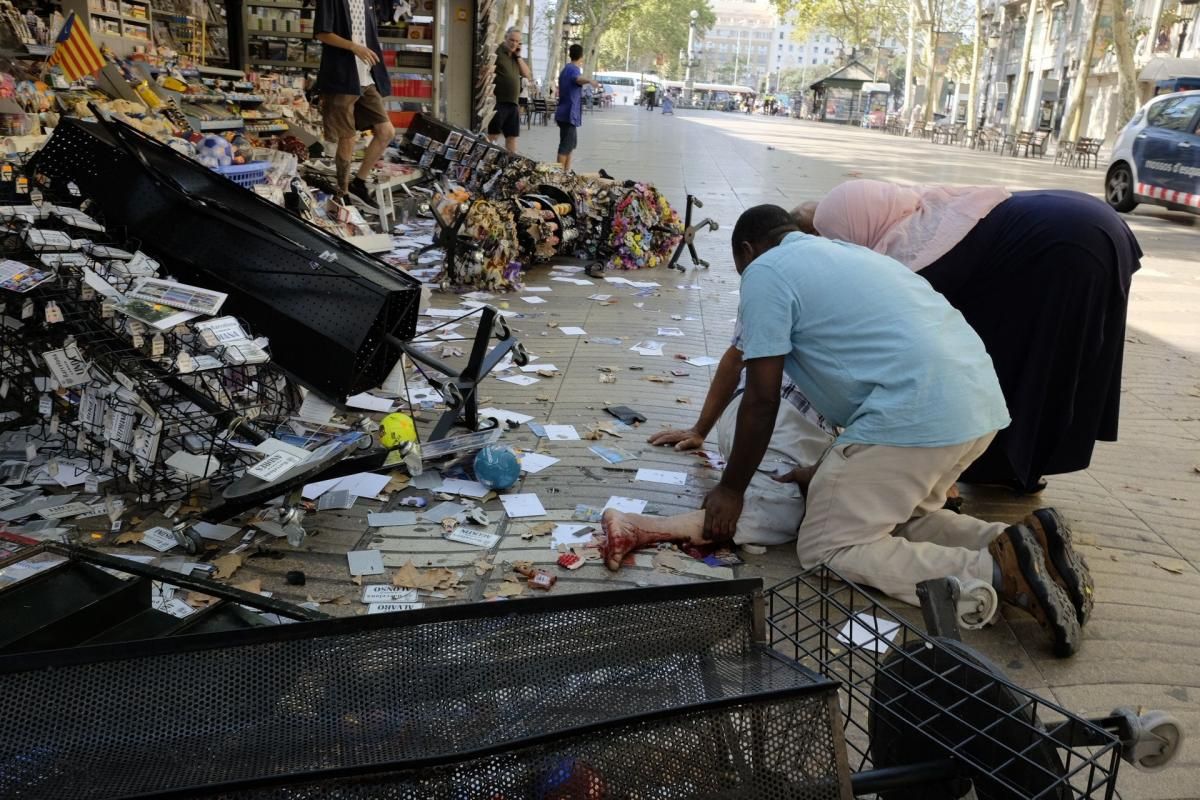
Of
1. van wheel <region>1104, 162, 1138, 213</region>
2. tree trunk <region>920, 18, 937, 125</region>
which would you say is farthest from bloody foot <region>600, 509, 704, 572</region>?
tree trunk <region>920, 18, 937, 125</region>

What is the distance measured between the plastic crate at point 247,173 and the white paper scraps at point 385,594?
4638 mm

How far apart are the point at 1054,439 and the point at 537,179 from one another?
6.15 meters

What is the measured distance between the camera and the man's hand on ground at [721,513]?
10.8 feet

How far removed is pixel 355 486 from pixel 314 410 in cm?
41

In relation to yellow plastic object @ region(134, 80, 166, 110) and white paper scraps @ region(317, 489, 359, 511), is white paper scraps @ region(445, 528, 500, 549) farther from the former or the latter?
yellow plastic object @ region(134, 80, 166, 110)

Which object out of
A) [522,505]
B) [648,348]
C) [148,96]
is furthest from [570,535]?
[148,96]

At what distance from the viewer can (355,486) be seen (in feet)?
12.6

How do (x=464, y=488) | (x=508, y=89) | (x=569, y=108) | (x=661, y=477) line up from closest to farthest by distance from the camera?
(x=464, y=488) < (x=661, y=477) < (x=508, y=89) < (x=569, y=108)

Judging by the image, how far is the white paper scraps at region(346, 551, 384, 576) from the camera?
10.5ft

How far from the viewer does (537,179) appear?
8992 mm

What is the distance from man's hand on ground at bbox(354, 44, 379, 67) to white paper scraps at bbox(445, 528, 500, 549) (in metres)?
5.70

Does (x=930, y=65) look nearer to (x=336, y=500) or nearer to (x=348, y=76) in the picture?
(x=348, y=76)

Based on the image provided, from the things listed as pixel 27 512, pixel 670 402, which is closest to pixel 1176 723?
pixel 27 512

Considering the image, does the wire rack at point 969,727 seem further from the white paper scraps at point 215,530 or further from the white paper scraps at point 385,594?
the white paper scraps at point 215,530
